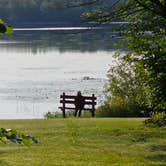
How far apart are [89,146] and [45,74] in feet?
139

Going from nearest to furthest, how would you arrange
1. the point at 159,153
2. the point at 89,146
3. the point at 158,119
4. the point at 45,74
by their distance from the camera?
1. the point at 159,153
2. the point at 89,146
3. the point at 158,119
4. the point at 45,74

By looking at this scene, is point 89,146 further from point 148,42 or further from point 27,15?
point 27,15

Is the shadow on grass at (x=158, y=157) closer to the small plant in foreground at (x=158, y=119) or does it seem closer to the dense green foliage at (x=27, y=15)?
the small plant in foreground at (x=158, y=119)

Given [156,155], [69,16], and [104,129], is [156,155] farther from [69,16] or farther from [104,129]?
[69,16]

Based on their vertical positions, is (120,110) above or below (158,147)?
above

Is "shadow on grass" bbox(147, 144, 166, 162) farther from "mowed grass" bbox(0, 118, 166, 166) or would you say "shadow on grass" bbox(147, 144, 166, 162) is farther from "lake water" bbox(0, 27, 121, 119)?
"lake water" bbox(0, 27, 121, 119)

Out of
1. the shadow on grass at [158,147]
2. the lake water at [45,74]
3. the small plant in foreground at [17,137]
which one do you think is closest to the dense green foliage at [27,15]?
the lake water at [45,74]

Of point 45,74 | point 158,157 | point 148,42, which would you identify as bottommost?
point 158,157

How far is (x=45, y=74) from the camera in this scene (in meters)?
54.5

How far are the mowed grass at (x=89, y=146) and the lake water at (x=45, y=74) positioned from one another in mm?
4918

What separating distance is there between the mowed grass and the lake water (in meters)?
4.92

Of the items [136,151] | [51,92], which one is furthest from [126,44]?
[51,92]

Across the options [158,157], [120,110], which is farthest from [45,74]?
[158,157]

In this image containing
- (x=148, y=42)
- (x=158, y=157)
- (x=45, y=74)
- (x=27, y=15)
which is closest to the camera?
(x=158, y=157)
